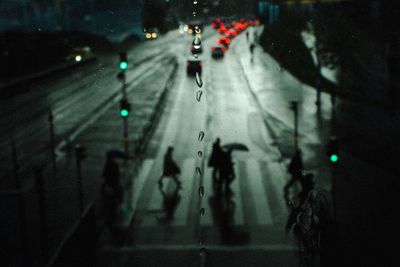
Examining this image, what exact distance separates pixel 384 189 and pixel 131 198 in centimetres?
339

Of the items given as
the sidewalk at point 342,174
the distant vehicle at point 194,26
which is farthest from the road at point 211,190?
the sidewalk at point 342,174

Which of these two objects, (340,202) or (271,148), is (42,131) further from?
(340,202)

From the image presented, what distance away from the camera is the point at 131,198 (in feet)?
24.6

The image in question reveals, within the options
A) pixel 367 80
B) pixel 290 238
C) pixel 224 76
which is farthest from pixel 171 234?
pixel 367 80

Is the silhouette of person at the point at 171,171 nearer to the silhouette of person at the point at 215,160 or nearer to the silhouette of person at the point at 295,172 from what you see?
the silhouette of person at the point at 215,160

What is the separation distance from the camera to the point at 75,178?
8.87 m

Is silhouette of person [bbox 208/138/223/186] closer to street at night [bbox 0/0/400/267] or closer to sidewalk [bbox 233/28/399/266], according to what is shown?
street at night [bbox 0/0/400/267]

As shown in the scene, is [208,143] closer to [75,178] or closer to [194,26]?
[75,178]

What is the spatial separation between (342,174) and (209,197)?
85.9 inches

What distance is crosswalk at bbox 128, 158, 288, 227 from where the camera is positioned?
6.52 meters

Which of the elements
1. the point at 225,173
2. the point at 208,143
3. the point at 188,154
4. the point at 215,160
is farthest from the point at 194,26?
the point at 188,154

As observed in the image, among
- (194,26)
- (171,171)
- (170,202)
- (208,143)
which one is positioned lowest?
(170,202)

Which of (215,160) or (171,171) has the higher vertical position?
(215,160)

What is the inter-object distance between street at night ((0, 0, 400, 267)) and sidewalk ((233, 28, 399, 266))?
0.11ft
